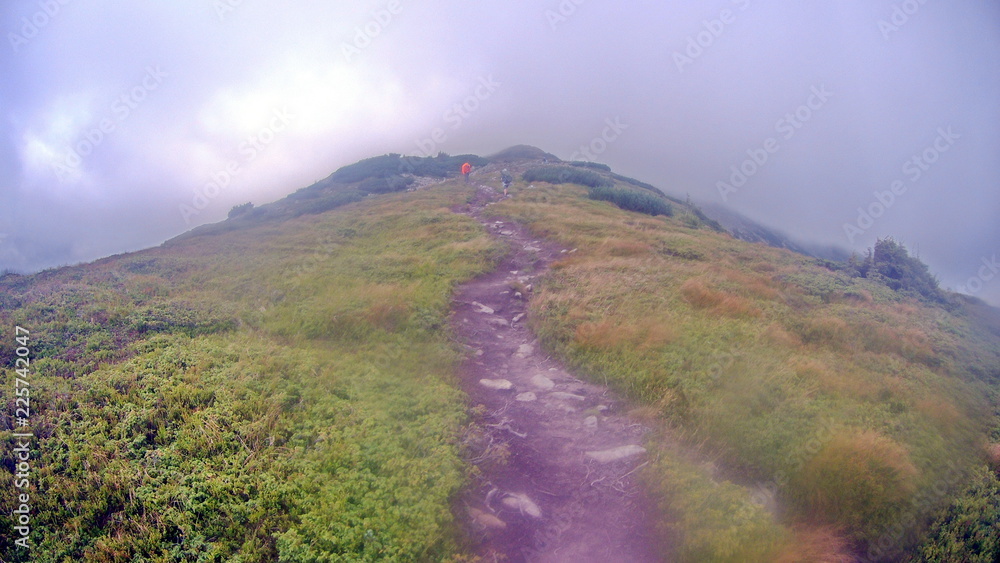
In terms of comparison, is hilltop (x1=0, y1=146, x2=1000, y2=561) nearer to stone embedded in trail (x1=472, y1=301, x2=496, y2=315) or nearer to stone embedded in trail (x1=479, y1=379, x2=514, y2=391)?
stone embedded in trail (x1=479, y1=379, x2=514, y2=391)

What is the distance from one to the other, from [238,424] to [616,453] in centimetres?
638

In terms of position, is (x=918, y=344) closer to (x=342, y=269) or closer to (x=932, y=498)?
(x=932, y=498)

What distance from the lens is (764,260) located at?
73.0ft

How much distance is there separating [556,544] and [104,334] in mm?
10656

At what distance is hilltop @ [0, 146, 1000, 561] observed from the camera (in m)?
5.60

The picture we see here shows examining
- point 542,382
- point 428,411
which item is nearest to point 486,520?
point 428,411

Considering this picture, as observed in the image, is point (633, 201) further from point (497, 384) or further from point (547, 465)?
point (547, 465)

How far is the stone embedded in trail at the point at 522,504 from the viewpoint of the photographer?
6477mm

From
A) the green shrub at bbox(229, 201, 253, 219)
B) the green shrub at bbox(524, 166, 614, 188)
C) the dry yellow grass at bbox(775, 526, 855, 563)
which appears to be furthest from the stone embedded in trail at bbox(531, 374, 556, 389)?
the green shrub at bbox(229, 201, 253, 219)

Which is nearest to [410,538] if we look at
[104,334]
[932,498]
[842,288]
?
[932,498]

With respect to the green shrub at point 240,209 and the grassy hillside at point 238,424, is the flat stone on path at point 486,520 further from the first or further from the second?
the green shrub at point 240,209

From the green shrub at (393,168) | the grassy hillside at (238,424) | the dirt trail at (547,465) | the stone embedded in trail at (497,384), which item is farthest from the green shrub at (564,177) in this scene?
the stone embedded in trail at (497,384)

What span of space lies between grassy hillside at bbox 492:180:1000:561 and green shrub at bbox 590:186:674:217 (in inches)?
765

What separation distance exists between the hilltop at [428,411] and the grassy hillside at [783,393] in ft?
0.16
